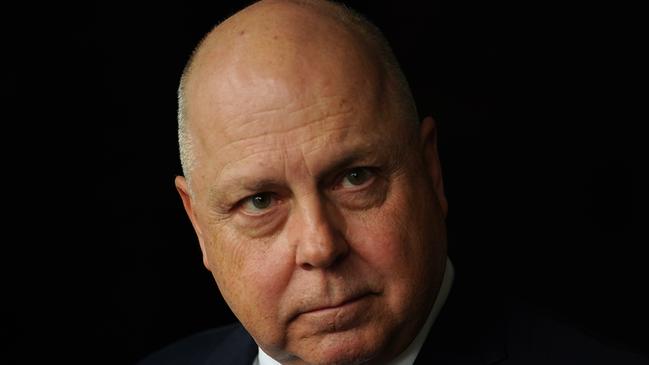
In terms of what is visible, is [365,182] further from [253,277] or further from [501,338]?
[501,338]

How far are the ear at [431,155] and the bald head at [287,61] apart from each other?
99mm

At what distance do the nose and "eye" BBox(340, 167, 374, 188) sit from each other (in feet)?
0.32

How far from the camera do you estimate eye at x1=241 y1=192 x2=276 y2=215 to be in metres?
3.15

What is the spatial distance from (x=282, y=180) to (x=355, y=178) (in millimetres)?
203

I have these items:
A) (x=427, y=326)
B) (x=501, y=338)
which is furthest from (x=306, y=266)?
(x=501, y=338)

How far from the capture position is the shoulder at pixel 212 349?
3.82 m

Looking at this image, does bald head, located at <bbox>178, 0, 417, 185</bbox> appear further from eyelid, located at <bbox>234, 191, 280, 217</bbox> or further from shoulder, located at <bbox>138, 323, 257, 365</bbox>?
shoulder, located at <bbox>138, 323, 257, 365</bbox>

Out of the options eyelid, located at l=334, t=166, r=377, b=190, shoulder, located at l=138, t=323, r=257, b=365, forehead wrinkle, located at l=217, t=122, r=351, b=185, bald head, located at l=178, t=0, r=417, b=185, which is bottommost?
shoulder, located at l=138, t=323, r=257, b=365

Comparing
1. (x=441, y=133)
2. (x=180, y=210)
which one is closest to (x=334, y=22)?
Answer: (x=441, y=133)

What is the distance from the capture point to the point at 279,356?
3.31 meters

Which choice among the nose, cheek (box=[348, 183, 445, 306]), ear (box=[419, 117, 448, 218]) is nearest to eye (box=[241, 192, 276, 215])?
the nose

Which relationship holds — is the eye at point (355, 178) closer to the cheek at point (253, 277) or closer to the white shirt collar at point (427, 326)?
the cheek at point (253, 277)

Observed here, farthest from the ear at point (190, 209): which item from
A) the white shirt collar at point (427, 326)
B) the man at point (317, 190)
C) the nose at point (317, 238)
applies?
the nose at point (317, 238)

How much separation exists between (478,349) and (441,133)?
→ 132 centimetres
